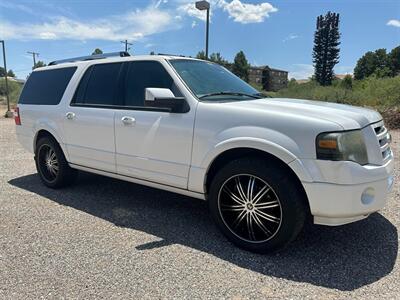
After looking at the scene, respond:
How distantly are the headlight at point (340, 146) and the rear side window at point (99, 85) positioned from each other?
257 cm

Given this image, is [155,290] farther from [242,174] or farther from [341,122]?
[341,122]

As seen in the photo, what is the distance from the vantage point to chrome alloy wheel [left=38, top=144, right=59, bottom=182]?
5229 millimetres

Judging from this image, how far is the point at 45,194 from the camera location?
5.11m

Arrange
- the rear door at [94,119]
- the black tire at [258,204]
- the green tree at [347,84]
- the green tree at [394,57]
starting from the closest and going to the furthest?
the black tire at [258,204], the rear door at [94,119], the green tree at [347,84], the green tree at [394,57]

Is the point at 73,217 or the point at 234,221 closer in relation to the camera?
the point at 234,221

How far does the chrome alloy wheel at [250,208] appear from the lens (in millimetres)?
3125

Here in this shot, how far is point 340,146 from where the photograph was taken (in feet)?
9.09

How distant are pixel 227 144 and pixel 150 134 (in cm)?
97

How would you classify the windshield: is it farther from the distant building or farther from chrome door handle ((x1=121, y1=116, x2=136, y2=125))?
the distant building

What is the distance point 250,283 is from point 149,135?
184 cm

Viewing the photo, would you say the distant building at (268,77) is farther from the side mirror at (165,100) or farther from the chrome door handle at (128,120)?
the side mirror at (165,100)

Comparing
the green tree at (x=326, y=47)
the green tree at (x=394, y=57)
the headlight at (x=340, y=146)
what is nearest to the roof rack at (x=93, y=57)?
the headlight at (x=340, y=146)

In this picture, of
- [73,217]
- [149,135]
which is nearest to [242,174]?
[149,135]

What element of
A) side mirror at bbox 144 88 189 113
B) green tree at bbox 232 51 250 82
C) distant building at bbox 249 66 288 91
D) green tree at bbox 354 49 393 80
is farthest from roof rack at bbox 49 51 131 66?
distant building at bbox 249 66 288 91
